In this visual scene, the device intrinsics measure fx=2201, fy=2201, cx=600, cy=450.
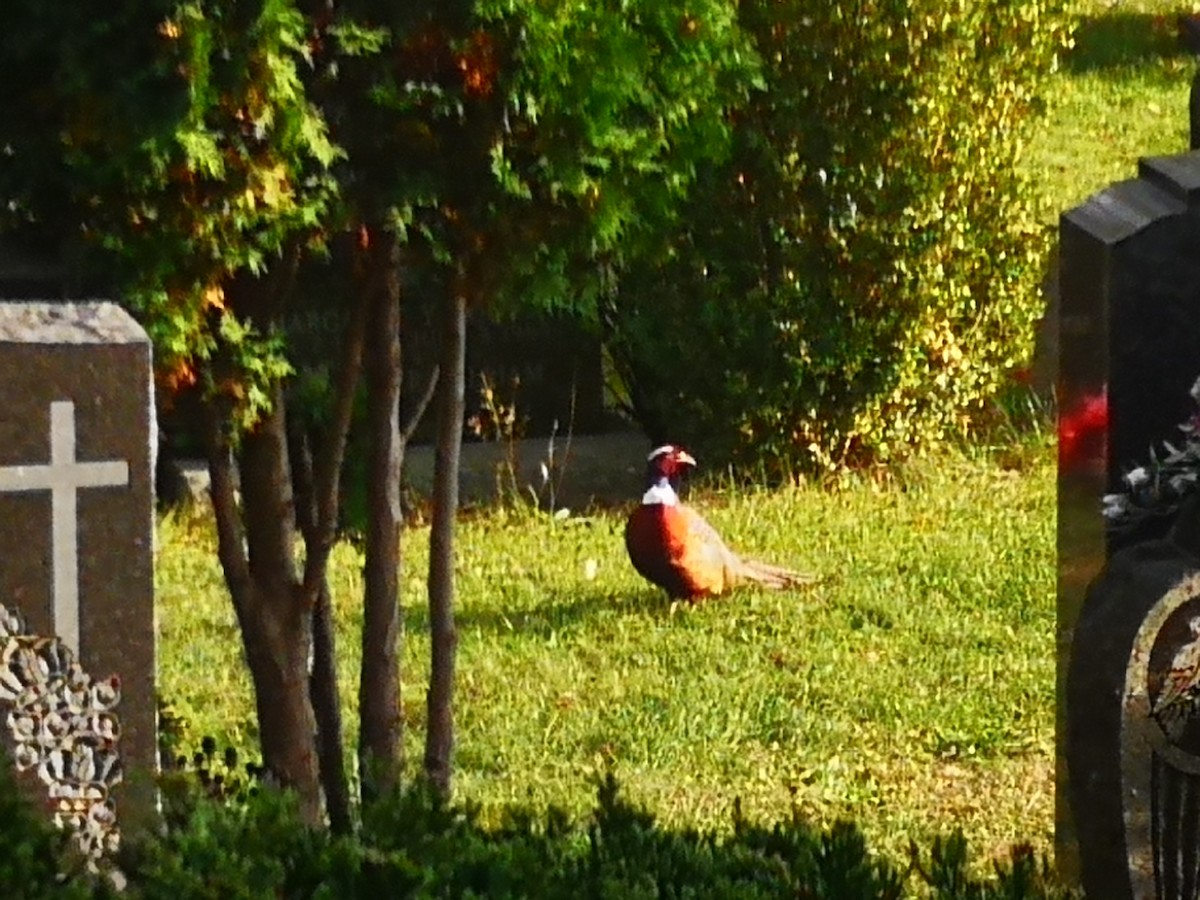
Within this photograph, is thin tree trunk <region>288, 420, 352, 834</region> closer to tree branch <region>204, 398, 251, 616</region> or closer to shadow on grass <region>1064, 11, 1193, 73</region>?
tree branch <region>204, 398, 251, 616</region>

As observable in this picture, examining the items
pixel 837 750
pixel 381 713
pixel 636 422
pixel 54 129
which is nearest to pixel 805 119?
pixel 636 422

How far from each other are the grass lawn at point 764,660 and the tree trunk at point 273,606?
3.50 ft

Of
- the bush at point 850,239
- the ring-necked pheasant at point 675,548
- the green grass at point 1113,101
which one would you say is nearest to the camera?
the ring-necked pheasant at point 675,548

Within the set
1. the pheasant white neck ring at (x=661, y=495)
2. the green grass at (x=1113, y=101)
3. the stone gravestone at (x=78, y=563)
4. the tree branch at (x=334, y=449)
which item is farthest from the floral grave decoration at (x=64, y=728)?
the green grass at (x=1113, y=101)

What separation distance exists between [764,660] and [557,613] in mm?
903

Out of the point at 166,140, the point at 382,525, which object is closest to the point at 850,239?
the point at 382,525

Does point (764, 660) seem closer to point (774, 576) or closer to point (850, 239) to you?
point (774, 576)

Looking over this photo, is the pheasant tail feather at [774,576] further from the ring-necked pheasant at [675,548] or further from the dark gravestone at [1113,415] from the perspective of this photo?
the dark gravestone at [1113,415]

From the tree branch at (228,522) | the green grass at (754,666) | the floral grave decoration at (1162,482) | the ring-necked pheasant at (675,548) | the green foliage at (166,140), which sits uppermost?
the green foliage at (166,140)

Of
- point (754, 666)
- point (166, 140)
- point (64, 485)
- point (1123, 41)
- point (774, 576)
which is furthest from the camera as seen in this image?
point (1123, 41)

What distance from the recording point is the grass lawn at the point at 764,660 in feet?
19.6

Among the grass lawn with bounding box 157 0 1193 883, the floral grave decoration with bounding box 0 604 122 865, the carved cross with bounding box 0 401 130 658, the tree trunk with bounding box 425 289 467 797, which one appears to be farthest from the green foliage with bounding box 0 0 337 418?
the grass lawn with bounding box 157 0 1193 883

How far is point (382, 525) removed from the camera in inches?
185

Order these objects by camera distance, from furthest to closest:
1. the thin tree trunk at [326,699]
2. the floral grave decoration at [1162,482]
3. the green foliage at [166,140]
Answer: the thin tree trunk at [326,699] → the floral grave decoration at [1162,482] → the green foliage at [166,140]
